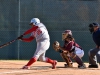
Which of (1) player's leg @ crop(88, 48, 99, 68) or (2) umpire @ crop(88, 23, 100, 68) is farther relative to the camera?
(1) player's leg @ crop(88, 48, 99, 68)

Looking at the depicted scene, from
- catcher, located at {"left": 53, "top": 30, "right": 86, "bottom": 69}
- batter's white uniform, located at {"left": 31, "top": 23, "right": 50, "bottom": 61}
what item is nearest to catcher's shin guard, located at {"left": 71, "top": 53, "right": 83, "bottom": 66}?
catcher, located at {"left": 53, "top": 30, "right": 86, "bottom": 69}

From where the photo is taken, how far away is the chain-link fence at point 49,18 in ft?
58.2

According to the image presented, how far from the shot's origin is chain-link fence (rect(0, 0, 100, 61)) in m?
17.8

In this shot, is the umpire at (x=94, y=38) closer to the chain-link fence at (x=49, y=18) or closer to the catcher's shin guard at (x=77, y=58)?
the catcher's shin guard at (x=77, y=58)

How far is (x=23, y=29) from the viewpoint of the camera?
17.8m

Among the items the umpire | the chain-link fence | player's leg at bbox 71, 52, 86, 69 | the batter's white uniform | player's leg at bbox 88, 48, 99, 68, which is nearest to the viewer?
the batter's white uniform

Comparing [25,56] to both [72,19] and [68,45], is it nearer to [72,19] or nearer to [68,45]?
[72,19]

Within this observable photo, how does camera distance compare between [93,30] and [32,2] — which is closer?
[93,30]

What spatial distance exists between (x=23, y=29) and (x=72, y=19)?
6.76 feet

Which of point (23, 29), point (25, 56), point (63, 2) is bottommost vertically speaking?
point (25, 56)

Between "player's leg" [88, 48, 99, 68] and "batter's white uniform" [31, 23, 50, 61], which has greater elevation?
"batter's white uniform" [31, 23, 50, 61]

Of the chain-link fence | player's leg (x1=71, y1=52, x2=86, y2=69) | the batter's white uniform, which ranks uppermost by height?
the chain-link fence

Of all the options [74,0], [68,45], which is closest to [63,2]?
[74,0]

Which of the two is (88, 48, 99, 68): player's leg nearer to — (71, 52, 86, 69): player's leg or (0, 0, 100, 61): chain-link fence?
(71, 52, 86, 69): player's leg
